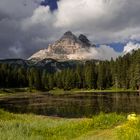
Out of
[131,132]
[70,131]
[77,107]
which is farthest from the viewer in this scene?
[77,107]

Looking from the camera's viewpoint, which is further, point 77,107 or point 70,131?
point 77,107

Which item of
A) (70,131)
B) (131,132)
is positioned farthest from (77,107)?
(131,132)

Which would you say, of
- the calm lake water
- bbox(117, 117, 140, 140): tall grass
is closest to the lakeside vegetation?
bbox(117, 117, 140, 140): tall grass

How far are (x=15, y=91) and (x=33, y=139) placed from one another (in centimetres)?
17444

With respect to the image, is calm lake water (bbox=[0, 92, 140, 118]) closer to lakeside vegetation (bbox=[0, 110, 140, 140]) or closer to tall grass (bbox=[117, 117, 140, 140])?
lakeside vegetation (bbox=[0, 110, 140, 140])

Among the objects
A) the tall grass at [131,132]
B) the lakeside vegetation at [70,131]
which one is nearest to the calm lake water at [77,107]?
the lakeside vegetation at [70,131]

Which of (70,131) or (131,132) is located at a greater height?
(131,132)

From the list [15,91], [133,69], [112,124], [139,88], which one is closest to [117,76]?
[133,69]

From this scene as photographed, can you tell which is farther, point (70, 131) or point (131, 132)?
point (70, 131)

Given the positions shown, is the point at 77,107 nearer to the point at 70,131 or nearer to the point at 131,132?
the point at 70,131

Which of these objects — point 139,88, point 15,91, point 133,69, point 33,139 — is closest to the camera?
point 33,139

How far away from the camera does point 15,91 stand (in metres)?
196

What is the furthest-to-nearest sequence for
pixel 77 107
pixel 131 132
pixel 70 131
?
pixel 77 107, pixel 70 131, pixel 131 132

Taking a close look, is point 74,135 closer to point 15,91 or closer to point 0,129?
point 0,129
